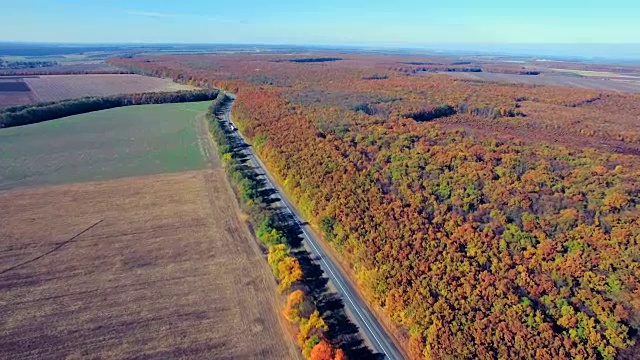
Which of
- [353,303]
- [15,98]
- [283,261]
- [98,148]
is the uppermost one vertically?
[15,98]

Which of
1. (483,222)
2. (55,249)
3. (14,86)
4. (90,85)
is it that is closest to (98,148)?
(55,249)

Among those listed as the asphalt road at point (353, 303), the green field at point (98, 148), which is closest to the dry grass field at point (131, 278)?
the asphalt road at point (353, 303)

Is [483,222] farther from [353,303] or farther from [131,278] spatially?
[131,278]

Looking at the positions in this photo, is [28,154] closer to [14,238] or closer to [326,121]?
[14,238]

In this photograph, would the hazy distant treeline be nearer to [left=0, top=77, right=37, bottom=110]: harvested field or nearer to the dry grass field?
[left=0, top=77, right=37, bottom=110]: harvested field

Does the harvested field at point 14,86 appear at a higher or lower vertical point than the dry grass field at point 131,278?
higher

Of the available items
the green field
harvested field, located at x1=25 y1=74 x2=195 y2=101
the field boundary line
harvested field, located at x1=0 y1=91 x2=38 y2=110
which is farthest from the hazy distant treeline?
the field boundary line

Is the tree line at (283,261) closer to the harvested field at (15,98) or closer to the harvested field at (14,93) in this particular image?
the harvested field at (15,98)
